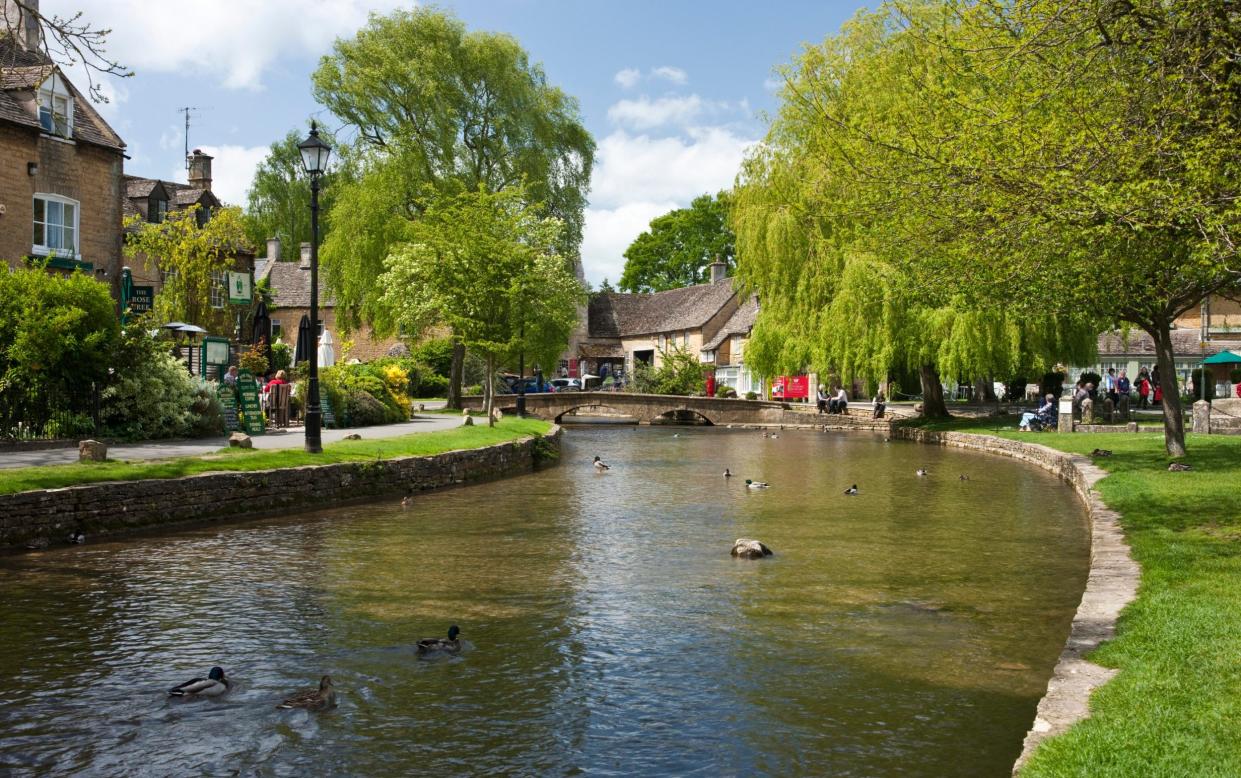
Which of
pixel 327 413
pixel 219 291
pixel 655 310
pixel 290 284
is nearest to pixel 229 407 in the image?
pixel 327 413

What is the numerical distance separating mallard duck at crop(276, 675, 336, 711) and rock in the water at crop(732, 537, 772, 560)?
729 cm

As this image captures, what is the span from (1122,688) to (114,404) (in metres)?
20.9

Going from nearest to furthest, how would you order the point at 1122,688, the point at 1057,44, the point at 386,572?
the point at 1122,688 < the point at 1057,44 < the point at 386,572

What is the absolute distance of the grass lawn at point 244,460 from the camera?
1466 cm

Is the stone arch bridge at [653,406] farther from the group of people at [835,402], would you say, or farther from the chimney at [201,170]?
the chimney at [201,170]

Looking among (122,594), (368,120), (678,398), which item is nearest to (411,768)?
(122,594)

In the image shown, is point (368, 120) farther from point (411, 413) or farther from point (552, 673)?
point (552, 673)

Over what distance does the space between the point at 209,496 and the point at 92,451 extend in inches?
77.5

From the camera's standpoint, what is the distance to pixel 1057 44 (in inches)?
482

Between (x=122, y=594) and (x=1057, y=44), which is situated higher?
(x=1057, y=44)

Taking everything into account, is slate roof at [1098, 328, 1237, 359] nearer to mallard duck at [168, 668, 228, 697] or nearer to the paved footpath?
the paved footpath

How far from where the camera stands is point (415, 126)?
4425 centimetres

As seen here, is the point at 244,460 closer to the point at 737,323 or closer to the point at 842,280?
the point at 842,280

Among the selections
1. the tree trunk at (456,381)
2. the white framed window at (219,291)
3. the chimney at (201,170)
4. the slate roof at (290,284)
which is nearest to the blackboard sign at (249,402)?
the tree trunk at (456,381)
